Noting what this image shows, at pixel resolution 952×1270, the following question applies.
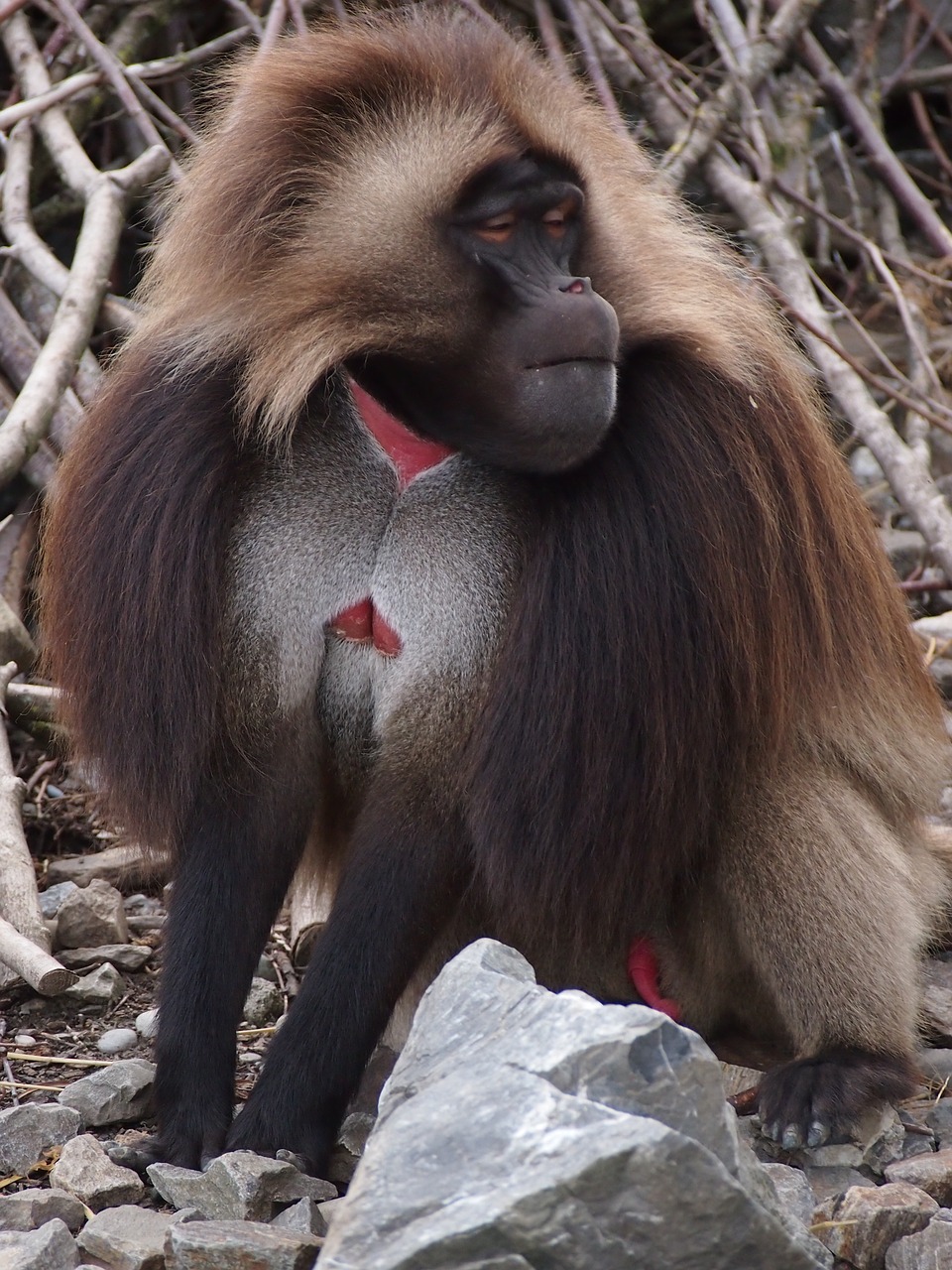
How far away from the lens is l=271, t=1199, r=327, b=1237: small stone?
2.43m

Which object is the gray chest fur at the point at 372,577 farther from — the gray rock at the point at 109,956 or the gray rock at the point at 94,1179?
the gray rock at the point at 109,956

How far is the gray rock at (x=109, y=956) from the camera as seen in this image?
3.59 m

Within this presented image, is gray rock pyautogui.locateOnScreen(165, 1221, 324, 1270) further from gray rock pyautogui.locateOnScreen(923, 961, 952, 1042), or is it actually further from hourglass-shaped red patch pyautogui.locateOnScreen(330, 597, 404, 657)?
gray rock pyautogui.locateOnScreen(923, 961, 952, 1042)

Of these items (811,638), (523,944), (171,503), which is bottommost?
(523,944)

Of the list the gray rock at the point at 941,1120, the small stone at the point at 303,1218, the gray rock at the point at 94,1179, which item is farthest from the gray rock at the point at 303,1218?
the gray rock at the point at 941,1120

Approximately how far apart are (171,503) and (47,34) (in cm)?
325

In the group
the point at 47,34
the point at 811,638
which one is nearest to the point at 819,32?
the point at 47,34

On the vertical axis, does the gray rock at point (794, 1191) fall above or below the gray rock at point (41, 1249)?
below

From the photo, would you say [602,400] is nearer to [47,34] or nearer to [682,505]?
[682,505]

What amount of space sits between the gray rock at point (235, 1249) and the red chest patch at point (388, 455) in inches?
39.2

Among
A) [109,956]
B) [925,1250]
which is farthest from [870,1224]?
[109,956]

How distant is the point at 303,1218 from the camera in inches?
95.9

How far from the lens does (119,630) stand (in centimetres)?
285

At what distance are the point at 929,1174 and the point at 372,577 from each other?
51.7 inches
